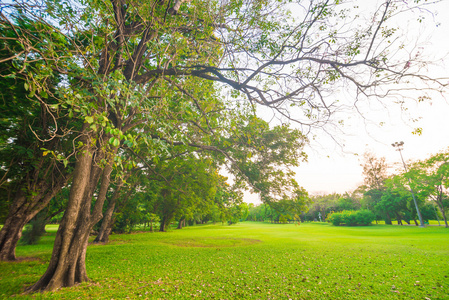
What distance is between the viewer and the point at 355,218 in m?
42.6

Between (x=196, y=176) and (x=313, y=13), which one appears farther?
(x=196, y=176)

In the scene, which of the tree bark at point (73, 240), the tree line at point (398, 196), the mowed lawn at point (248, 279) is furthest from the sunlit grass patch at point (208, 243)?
the tree bark at point (73, 240)

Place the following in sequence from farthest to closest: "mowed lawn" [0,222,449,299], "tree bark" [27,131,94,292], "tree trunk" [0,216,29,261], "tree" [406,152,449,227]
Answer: "tree" [406,152,449,227] → "tree trunk" [0,216,29,261] → "tree bark" [27,131,94,292] → "mowed lawn" [0,222,449,299]

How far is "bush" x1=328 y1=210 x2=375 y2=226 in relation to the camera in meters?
42.0

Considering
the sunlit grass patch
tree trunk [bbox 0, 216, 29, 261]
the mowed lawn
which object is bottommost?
the sunlit grass patch

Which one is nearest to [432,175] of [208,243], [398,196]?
[398,196]

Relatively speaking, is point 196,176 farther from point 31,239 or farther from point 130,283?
point 31,239

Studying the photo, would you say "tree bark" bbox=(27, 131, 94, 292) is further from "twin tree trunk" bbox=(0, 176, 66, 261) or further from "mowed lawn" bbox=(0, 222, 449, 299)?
"twin tree trunk" bbox=(0, 176, 66, 261)

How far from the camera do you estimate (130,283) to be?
18.2ft

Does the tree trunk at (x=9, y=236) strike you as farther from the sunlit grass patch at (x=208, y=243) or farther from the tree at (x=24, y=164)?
the sunlit grass patch at (x=208, y=243)

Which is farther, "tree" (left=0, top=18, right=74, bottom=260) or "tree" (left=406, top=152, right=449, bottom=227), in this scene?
"tree" (left=406, top=152, right=449, bottom=227)

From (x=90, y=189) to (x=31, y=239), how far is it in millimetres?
14524

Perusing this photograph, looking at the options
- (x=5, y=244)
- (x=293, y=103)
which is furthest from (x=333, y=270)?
(x=5, y=244)

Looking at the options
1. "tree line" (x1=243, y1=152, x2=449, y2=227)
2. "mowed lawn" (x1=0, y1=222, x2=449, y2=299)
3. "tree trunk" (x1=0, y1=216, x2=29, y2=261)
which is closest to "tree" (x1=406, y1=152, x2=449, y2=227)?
"tree line" (x1=243, y1=152, x2=449, y2=227)
